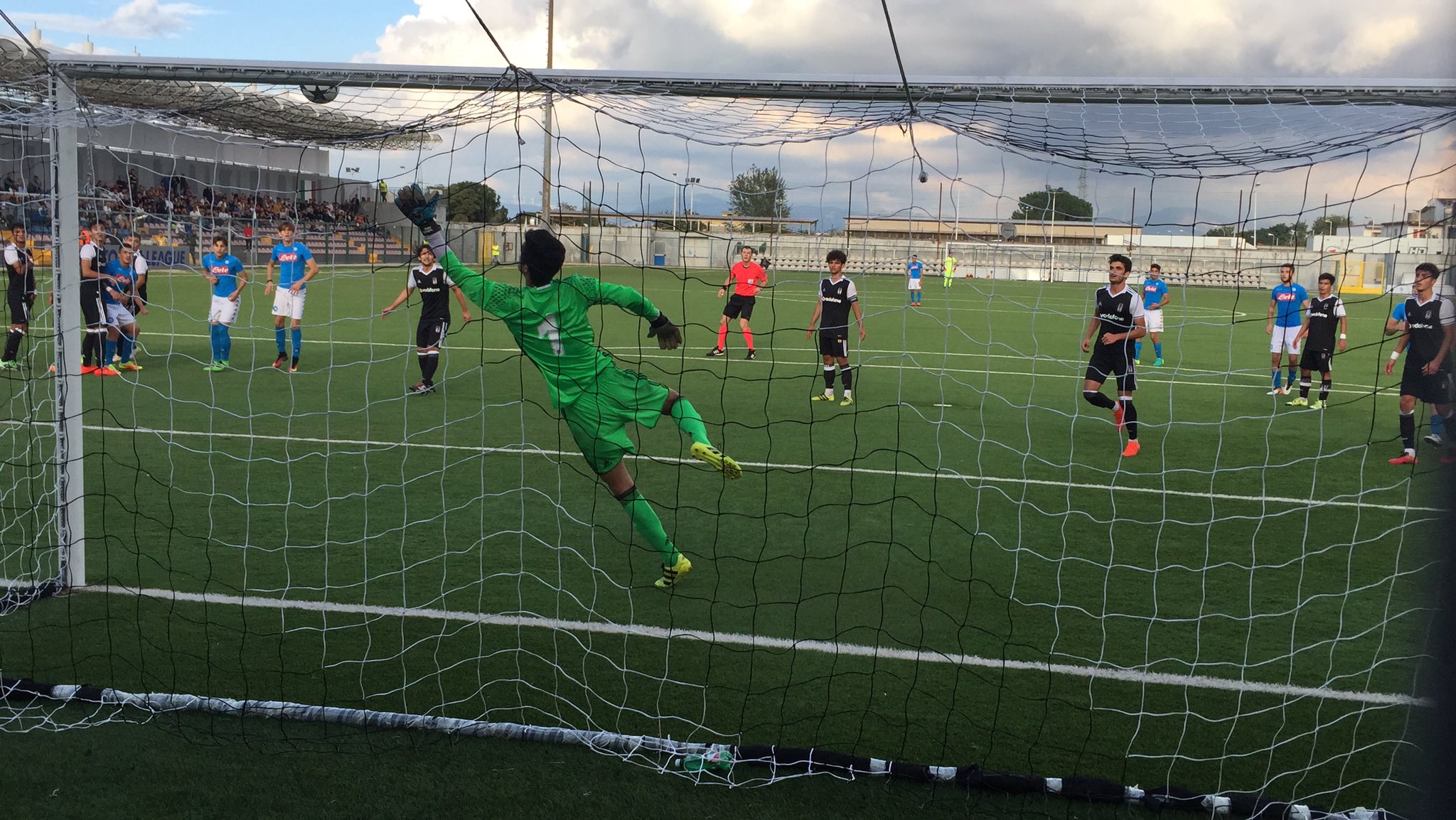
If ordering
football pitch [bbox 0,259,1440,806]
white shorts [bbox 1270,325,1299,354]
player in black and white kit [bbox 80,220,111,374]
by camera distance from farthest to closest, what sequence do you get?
white shorts [bbox 1270,325,1299,354], player in black and white kit [bbox 80,220,111,374], football pitch [bbox 0,259,1440,806]

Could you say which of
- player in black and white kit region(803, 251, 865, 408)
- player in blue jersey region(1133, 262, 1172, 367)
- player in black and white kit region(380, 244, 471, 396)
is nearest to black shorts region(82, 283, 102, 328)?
player in black and white kit region(380, 244, 471, 396)

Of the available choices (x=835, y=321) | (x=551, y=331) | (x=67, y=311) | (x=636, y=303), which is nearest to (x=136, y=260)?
(x=835, y=321)

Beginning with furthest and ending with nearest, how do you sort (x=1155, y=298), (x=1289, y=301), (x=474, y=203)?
1. (x=1155, y=298)
2. (x=1289, y=301)
3. (x=474, y=203)

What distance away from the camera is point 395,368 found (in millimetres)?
15844

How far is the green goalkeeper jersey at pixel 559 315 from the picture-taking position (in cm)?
571

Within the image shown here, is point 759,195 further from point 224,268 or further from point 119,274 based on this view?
point 119,274

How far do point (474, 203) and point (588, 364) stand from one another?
3.69 feet

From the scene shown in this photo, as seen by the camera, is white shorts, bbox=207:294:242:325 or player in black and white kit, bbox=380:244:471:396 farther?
white shorts, bbox=207:294:242:325

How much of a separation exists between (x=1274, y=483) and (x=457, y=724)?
7643 millimetres

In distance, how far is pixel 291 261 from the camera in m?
15.0

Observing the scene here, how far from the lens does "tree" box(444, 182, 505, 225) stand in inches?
200

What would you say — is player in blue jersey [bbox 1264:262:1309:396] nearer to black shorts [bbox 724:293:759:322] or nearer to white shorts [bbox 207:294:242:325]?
black shorts [bbox 724:293:759:322]

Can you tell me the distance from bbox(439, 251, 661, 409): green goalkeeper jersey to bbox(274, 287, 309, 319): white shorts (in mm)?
9781

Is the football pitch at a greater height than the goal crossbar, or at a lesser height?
lesser
